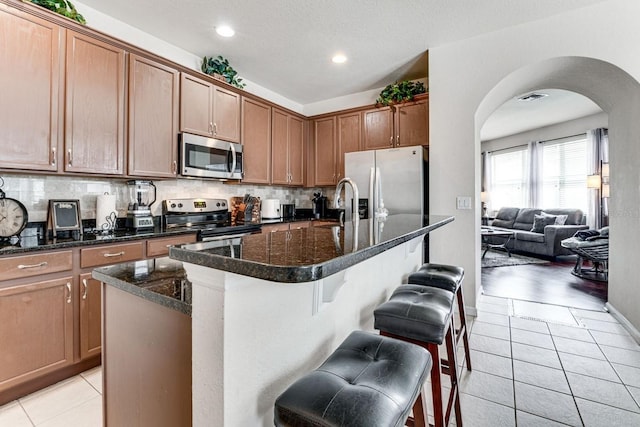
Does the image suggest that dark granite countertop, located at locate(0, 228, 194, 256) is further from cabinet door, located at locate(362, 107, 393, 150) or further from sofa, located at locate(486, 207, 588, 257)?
sofa, located at locate(486, 207, 588, 257)

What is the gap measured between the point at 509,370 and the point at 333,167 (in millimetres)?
3123

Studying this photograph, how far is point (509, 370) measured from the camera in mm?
2055

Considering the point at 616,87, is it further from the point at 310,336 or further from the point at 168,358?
the point at 168,358

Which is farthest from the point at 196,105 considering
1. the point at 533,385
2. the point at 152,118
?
the point at 533,385

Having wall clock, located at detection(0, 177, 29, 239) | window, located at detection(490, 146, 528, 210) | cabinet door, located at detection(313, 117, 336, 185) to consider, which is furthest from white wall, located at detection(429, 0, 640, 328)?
window, located at detection(490, 146, 528, 210)

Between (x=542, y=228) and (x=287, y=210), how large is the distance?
17.0 feet

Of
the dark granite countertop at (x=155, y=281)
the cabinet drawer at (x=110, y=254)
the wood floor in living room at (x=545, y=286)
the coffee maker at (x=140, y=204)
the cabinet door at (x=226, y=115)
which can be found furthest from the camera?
the wood floor in living room at (x=545, y=286)

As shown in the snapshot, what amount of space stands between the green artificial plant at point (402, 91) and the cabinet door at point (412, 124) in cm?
10

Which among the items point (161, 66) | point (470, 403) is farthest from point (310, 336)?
point (161, 66)

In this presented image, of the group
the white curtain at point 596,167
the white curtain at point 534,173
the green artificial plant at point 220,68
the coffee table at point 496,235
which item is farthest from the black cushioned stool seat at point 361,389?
the white curtain at point 534,173

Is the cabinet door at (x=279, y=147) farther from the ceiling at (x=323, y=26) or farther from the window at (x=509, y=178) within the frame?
the window at (x=509, y=178)

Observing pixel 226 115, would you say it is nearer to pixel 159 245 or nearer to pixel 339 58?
pixel 339 58

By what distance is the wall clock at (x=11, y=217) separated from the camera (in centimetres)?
192

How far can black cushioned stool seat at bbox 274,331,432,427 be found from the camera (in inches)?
29.4
